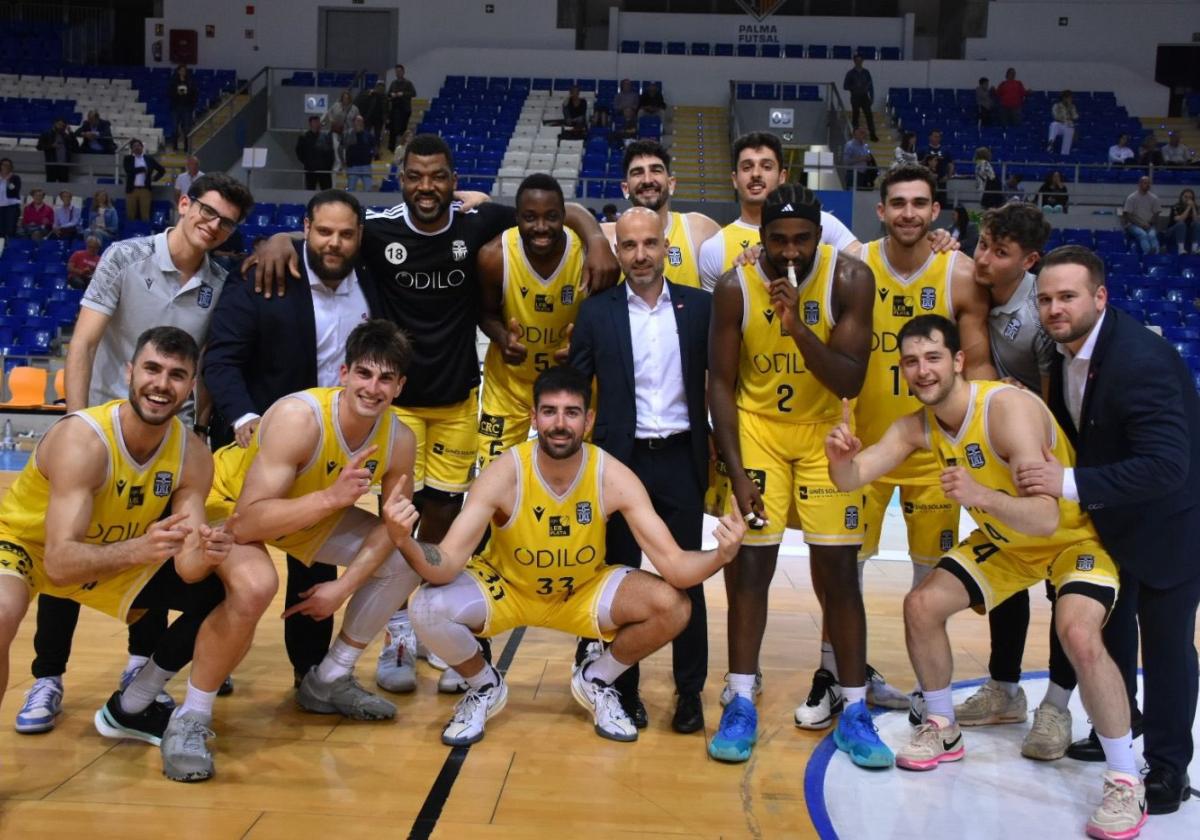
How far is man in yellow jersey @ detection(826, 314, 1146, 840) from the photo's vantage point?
3.77 m

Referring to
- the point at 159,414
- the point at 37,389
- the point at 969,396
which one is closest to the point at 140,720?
the point at 159,414

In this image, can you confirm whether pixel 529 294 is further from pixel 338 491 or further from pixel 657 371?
pixel 338 491

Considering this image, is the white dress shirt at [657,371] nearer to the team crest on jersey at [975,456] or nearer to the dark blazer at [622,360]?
the dark blazer at [622,360]

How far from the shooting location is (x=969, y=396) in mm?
4094

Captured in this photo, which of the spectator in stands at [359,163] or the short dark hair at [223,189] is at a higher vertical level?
the spectator in stands at [359,163]

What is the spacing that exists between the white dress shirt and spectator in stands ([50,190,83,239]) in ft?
46.9

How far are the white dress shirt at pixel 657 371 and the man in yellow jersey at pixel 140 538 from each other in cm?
155

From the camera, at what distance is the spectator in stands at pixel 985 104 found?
2031 centimetres

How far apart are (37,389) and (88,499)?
920cm

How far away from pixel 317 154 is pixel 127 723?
14.5m

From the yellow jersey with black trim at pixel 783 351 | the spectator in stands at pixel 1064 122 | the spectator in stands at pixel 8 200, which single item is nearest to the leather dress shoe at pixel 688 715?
the yellow jersey with black trim at pixel 783 351

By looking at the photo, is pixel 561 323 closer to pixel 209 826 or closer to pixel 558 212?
pixel 558 212

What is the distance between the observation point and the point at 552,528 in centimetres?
439

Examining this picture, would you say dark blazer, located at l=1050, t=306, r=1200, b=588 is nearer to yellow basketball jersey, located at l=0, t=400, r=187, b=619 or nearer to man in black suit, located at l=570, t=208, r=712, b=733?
man in black suit, located at l=570, t=208, r=712, b=733
